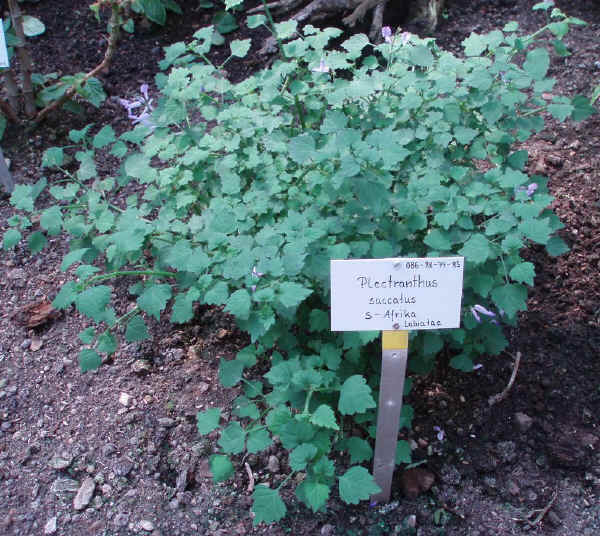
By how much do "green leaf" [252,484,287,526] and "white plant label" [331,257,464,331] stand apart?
449 millimetres

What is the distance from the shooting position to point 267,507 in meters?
1.47

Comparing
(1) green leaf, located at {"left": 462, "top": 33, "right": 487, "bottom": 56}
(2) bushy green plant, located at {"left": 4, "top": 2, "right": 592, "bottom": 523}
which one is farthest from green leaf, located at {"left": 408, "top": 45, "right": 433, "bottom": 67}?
(1) green leaf, located at {"left": 462, "top": 33, "right": 487, "bottom": 56}

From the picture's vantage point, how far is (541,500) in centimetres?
191

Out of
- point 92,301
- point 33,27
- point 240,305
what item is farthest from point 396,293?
point 33,27

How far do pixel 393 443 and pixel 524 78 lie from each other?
3.97 feet

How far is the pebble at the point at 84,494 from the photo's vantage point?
1950 millimetres

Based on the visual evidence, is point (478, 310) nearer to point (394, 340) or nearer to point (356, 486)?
point (394, 340)

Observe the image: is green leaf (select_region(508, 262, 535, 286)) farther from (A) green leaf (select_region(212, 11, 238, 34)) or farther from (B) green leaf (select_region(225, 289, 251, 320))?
(A) green leaf (select_region(212, 11, 238, 34))

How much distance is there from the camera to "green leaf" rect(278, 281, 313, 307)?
149 centimetres

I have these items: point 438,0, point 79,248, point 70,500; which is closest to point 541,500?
point 70,500

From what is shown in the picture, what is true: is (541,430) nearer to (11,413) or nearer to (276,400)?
(276,400)

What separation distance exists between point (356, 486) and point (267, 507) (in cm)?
22

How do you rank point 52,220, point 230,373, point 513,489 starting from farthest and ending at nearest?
point 52,220 < point 513,489 < point 230,373

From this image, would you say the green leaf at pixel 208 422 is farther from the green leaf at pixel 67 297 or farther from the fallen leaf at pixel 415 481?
the fallen leaf at pixel 415 481
